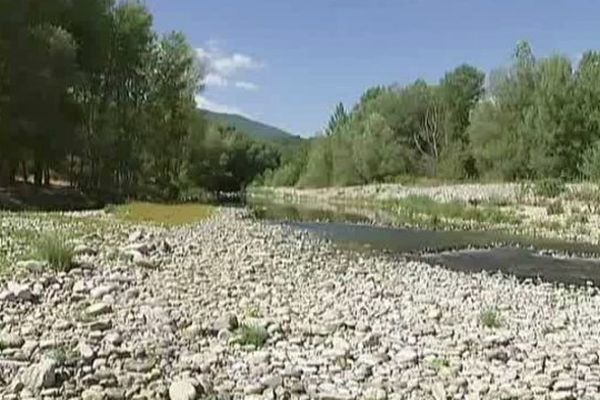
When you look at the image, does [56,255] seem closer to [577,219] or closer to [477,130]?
[577,219]

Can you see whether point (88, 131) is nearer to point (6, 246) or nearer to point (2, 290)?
point (6, 246)

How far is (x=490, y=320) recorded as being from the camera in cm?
1179

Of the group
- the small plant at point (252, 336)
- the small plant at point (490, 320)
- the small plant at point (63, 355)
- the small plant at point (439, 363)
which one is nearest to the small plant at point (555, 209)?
the small plant at point (490, 320)

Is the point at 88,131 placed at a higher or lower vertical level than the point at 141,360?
higher

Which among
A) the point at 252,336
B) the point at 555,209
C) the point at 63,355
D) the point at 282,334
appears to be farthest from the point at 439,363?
the point at 555,209

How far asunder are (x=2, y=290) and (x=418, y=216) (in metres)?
32.8

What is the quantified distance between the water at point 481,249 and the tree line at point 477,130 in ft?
81.1

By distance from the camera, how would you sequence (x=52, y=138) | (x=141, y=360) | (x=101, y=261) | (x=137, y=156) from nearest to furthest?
(x=141, y=360), (x=101, y=261), (x=52, y=138), (x=137, y=156)

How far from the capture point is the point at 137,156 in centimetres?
5466

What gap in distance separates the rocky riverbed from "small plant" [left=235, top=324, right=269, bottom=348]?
32 millimetres

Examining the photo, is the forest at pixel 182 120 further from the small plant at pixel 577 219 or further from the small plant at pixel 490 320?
the small plant at pixel 490 320

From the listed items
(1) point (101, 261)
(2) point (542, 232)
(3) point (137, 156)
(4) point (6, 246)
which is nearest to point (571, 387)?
(1) point (101, 261)

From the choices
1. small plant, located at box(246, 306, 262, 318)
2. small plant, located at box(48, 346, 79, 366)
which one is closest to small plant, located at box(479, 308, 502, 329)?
small plant, located at box(246, 306, 262, 318)

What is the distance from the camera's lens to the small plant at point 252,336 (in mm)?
10180
